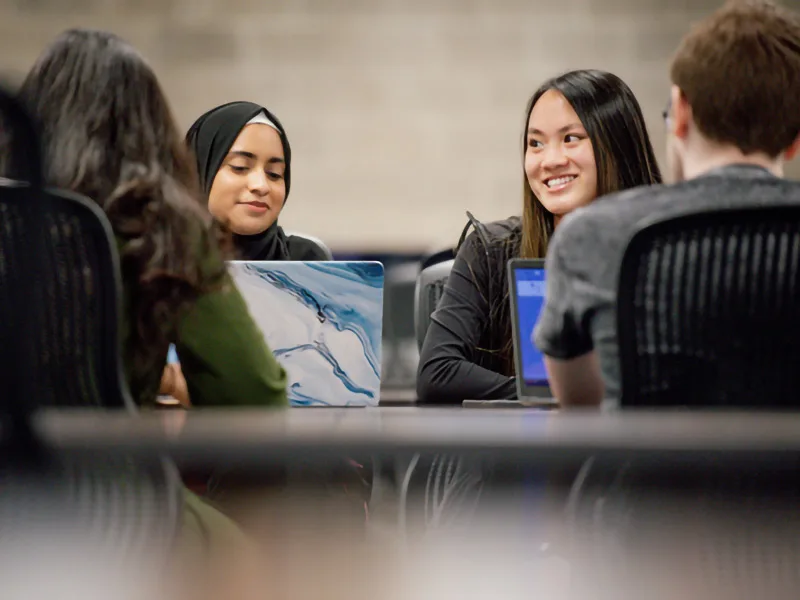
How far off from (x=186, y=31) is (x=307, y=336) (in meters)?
4.00

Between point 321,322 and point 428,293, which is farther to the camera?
point 428,293

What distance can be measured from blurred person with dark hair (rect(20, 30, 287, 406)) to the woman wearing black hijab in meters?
0.99

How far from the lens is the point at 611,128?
199 cm

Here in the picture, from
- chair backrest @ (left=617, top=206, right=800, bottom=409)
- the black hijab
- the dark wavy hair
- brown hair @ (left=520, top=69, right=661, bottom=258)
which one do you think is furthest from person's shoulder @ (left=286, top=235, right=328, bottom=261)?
chair backrest @ (left=617, top=206, right=800, bottom=409)

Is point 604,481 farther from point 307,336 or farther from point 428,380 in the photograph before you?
point 428,380

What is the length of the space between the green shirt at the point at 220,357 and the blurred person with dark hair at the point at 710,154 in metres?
0.36

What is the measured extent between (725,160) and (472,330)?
95cm

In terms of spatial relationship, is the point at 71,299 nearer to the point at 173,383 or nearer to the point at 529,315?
the point at 173,383

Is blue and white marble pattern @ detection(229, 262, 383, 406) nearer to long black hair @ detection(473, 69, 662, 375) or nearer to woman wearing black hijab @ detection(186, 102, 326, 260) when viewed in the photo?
long black hair @ detection(473, 69, 662, 375)

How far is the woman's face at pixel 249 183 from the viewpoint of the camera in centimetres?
225

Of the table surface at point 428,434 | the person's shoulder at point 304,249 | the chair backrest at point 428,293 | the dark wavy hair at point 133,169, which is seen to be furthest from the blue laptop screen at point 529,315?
the person's shoulder at point 304,249

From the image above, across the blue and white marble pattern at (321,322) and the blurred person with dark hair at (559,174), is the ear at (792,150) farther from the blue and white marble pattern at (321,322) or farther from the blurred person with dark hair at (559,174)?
the blurred person with dark hair at (559,174)

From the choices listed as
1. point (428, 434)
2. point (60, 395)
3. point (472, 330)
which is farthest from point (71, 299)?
point (472, 330)

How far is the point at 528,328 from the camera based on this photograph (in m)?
1.53
